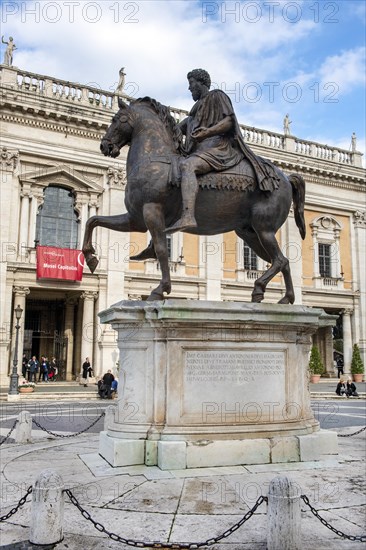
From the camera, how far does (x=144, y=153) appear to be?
650 centimetres

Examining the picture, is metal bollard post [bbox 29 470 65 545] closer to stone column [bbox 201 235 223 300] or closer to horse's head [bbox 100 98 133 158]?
horse's head [bbox 100 98 133 158]

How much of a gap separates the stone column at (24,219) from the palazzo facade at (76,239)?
52 mm

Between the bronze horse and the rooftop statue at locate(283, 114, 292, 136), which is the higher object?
the rooftop statue at locate(283, 114, 292, 136)

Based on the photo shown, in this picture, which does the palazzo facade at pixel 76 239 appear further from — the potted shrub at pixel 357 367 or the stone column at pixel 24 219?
the potted shrub at pixel 357 367

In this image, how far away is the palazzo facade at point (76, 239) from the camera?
2634 cm

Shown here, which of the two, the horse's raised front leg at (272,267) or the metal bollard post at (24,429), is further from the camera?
the metal bollard post at (24,429)

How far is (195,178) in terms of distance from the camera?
6254mm

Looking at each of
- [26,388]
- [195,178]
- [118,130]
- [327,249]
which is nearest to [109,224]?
[118,130]

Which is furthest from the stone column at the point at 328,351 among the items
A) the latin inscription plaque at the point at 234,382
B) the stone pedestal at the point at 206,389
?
the latin inscription plaque at the point at 234,382

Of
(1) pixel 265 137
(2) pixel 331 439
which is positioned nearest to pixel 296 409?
(2) pixel 331 439

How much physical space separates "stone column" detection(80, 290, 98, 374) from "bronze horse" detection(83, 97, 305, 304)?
20891mm

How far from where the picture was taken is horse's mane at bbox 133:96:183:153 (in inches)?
268

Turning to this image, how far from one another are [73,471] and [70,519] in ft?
5.04

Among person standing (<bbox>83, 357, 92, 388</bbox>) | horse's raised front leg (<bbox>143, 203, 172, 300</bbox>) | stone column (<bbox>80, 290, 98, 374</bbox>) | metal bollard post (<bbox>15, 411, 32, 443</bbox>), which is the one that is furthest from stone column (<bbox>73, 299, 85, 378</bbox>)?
horse's raised front leg (<bbox>143, 203, 172, 300</bbox>)
